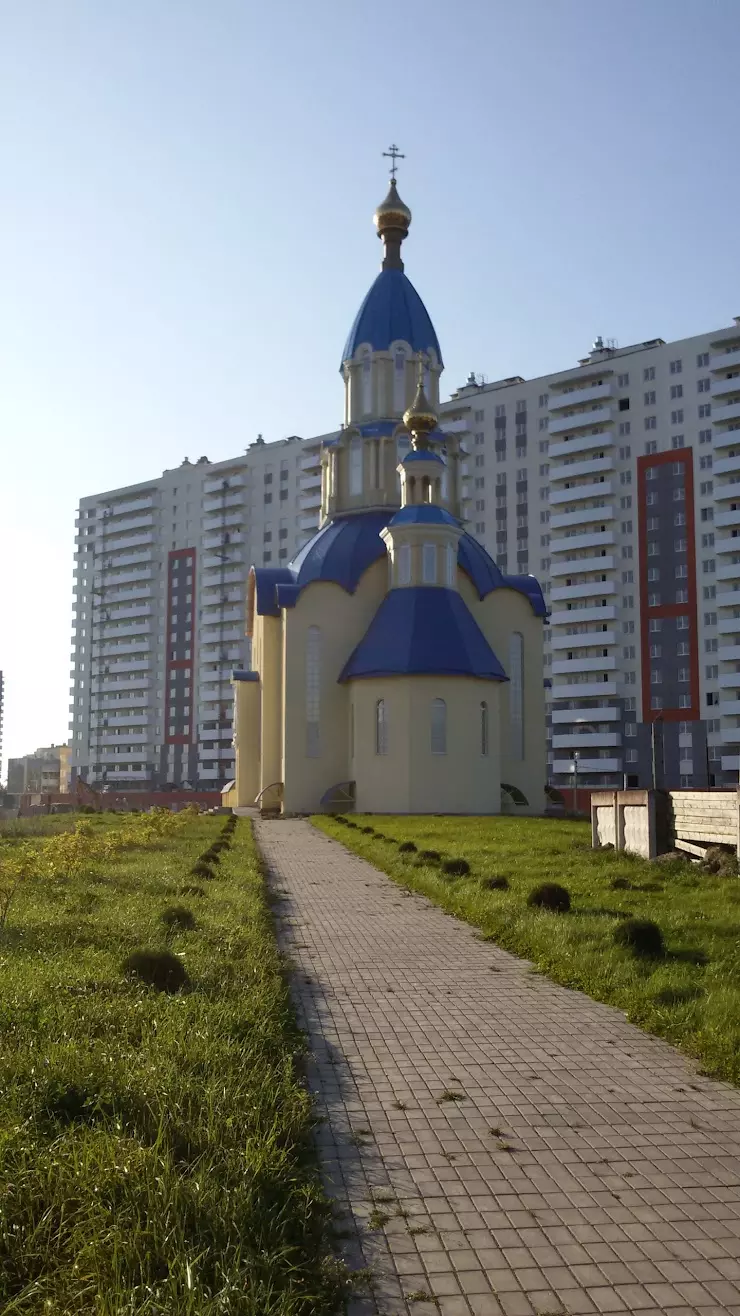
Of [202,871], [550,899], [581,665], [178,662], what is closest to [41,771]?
[178,662]

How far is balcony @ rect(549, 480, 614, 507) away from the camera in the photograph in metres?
71.8

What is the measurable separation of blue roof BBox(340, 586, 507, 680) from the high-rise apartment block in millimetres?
23845

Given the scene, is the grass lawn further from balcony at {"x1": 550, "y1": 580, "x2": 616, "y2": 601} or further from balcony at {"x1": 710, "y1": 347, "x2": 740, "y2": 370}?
balcony at {"x1": 710, "y1": 347, "x2": 740, "y2": 370}

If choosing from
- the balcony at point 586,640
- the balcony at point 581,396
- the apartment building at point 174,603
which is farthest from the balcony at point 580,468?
the apartment building at point 174,603

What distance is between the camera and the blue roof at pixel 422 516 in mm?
35875

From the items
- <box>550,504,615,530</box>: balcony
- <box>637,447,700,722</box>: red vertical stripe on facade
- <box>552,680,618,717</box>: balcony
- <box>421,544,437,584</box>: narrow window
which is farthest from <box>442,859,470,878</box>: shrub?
Result: <box>550,504,615,530</box>: balcony

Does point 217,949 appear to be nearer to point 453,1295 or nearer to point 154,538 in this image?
point 453,1295

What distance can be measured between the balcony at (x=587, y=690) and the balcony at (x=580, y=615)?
3.66 m

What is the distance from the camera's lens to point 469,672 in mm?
33969

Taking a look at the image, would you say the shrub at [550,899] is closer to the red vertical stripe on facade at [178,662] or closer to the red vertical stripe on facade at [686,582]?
the red vertical stripe on facade at [686,582]

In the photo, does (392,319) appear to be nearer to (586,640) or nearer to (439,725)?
(439,725)

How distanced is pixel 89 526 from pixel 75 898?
9939cm

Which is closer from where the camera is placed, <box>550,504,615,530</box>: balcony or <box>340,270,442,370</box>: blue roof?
<box>340,270,442,370</box>: blue roof

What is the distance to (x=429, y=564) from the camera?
36156 mm
